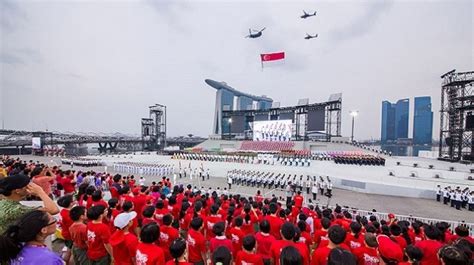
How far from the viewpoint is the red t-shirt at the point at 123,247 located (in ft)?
10.8

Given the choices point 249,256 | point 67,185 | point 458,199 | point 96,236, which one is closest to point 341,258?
point 249,256

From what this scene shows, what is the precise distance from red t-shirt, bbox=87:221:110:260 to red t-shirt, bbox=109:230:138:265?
310mm

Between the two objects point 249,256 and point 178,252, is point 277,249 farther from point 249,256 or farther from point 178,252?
point 178,252

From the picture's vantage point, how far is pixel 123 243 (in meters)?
3.31

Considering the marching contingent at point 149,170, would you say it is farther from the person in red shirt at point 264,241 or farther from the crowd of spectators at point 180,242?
the person in red shirt at point 264,241

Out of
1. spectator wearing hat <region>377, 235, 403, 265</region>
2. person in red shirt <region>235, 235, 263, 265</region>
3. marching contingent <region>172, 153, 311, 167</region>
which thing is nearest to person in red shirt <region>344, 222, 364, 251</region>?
spectator wearing hat <region>377, 235, 403, 265</region>

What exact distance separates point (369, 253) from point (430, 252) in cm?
137

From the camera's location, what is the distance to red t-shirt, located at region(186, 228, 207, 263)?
3781 mm

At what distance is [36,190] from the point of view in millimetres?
3072

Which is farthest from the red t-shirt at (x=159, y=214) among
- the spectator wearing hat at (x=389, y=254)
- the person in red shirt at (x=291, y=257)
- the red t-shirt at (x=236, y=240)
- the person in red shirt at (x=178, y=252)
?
the spectator wearing hat at (x=389, y=254)

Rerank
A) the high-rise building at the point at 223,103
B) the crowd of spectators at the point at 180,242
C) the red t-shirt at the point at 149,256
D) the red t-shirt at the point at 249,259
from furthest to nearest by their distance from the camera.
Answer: the high-rise building at the point at 223,103
the red t-shirt at the point at 249,259
the red t-shirt at the point at 149,256
the crowd of spectators at the point at 180,242

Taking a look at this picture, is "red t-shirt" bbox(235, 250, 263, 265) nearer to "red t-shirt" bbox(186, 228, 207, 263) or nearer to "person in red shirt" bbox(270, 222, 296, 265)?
"person in red shirt" bbox(270, 222, 296, 265)

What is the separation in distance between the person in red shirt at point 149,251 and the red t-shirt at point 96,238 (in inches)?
46.1

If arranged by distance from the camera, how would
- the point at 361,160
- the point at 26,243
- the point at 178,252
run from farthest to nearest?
the point at 361,160, the point at 178,252, the point at 26,243
